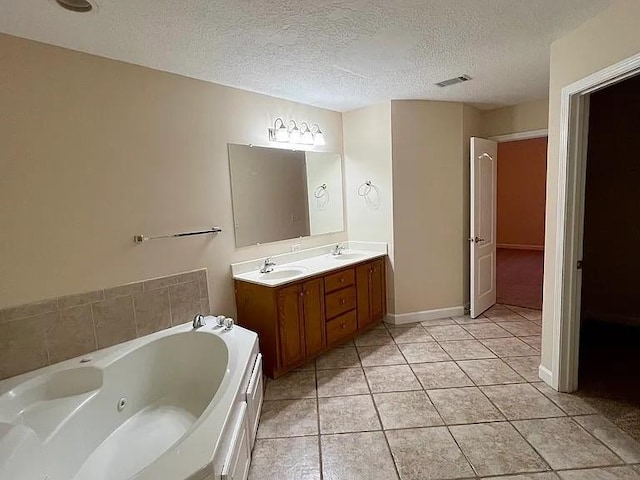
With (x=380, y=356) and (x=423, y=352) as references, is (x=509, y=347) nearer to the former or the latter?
(x=423, y=352)

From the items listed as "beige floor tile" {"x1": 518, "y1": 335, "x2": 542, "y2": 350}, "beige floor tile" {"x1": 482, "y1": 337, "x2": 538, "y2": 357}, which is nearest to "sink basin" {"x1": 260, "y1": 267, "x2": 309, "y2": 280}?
"beige floor tile" {"x1": 482, "y1": 337, "x2": 538, "y2": 357}

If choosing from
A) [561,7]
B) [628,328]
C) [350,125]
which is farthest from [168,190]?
[628,328]

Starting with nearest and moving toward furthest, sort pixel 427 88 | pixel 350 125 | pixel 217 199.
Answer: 1. pixel 217 199
2. pixel 427 88
3. pixel 350 125

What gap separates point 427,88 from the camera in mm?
3156

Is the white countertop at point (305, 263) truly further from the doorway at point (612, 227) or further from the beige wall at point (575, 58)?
the doorway at point (612, 227)

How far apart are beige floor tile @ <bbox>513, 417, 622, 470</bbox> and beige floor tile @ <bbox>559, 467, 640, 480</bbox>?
33mm

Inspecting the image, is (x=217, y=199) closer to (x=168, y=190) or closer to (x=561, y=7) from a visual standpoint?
(x=168, y=190)

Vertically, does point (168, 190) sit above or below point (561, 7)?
below

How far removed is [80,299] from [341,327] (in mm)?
2073

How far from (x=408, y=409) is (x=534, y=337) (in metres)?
1.80

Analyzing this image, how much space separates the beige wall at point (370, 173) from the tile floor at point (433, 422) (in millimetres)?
1167

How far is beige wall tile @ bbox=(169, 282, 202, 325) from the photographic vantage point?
2523mm

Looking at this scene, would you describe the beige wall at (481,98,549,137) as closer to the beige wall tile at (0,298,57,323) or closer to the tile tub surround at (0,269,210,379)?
the tile tub surround at (0,269,210,379)

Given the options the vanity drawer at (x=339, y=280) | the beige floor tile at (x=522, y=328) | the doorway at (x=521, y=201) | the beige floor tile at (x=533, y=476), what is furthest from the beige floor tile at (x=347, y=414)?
the doorway at (x=521, y=201)
